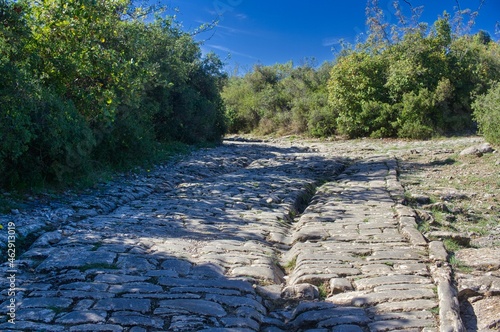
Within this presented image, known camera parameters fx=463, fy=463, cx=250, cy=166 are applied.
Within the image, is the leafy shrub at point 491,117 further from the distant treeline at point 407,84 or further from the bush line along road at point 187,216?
the distant treeline at point 407,84

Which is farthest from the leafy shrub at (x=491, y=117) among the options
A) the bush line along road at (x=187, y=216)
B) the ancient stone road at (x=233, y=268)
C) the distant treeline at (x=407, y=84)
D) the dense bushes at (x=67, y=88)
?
the dense bushes at (x=67, y=88)

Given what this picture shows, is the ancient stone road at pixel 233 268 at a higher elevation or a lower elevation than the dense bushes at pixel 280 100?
lower

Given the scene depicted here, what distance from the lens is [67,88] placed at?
969cm

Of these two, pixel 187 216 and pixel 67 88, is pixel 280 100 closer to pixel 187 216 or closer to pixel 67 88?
pixel 67 88

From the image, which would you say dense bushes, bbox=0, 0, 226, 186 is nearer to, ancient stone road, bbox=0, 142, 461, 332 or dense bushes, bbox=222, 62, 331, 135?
ancient stone road, bbox=0, 142, 461, 332

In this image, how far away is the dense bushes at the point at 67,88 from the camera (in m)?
7.42

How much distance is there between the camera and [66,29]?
928 centimetres

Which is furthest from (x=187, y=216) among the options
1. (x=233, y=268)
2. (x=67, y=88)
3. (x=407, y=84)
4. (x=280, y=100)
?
(x=280, y=100)

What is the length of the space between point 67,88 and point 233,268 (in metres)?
6.47

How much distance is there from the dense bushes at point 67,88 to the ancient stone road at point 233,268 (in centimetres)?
120

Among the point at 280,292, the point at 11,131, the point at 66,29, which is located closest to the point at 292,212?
the point at 280,292

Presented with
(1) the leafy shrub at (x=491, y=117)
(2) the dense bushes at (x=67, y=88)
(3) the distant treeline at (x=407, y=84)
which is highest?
(3) the distant treeline at (x=407, y=84)

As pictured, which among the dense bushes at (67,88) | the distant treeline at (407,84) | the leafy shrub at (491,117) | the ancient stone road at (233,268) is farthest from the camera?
the distant treeline at (407,84)

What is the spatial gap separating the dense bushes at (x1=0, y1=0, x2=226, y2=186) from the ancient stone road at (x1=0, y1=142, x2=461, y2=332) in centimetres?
120
